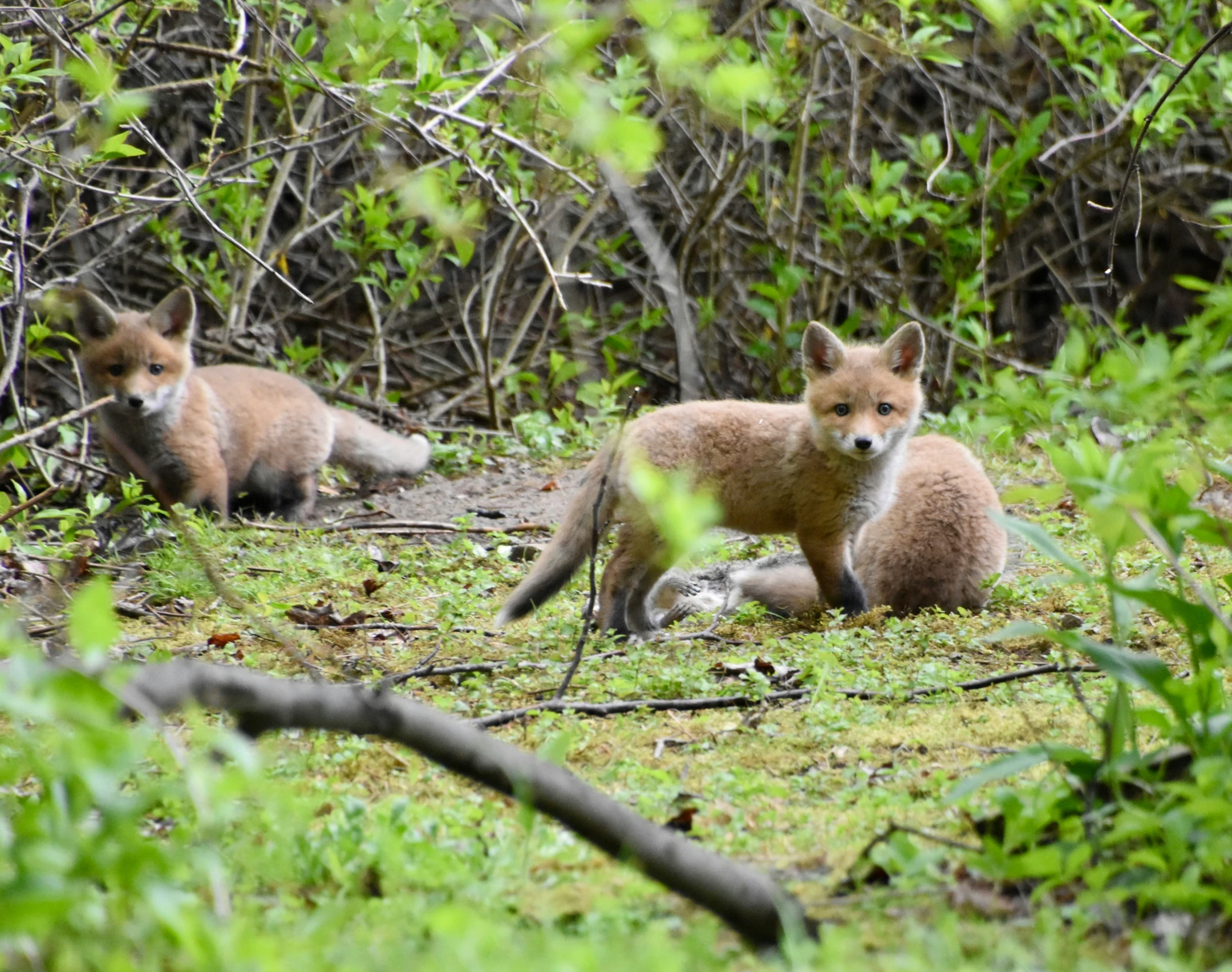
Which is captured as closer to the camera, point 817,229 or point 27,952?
point 27,952

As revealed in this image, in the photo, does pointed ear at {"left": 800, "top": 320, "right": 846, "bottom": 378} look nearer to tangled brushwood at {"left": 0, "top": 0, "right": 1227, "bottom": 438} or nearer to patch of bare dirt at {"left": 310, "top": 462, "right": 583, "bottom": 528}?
tangled brushwood at {"left": 0, "top": 0, "right": 1227, "bottom": 438}

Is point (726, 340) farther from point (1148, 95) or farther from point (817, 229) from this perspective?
point (1148, 95)

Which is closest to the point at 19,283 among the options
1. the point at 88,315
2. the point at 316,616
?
the point at 316,616

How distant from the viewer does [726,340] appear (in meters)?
11.0

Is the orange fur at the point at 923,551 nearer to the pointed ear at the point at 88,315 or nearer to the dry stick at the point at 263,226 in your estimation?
the pointed ear at the point at 88,315

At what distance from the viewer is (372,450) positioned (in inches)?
326

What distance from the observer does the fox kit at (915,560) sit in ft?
16.9

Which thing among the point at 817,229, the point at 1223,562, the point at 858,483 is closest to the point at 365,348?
the point at 817,229

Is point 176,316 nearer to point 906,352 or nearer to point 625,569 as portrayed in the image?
point 625,569

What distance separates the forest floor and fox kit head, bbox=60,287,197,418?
133 centimetres

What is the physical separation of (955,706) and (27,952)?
2.76 metres

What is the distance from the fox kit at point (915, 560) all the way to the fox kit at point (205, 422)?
3107 mm

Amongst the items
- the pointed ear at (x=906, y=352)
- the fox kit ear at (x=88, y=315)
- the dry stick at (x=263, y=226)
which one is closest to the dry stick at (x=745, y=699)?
the pointed ear at (x=906, y=352)

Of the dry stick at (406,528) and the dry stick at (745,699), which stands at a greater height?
the dry stick at (745,699)
